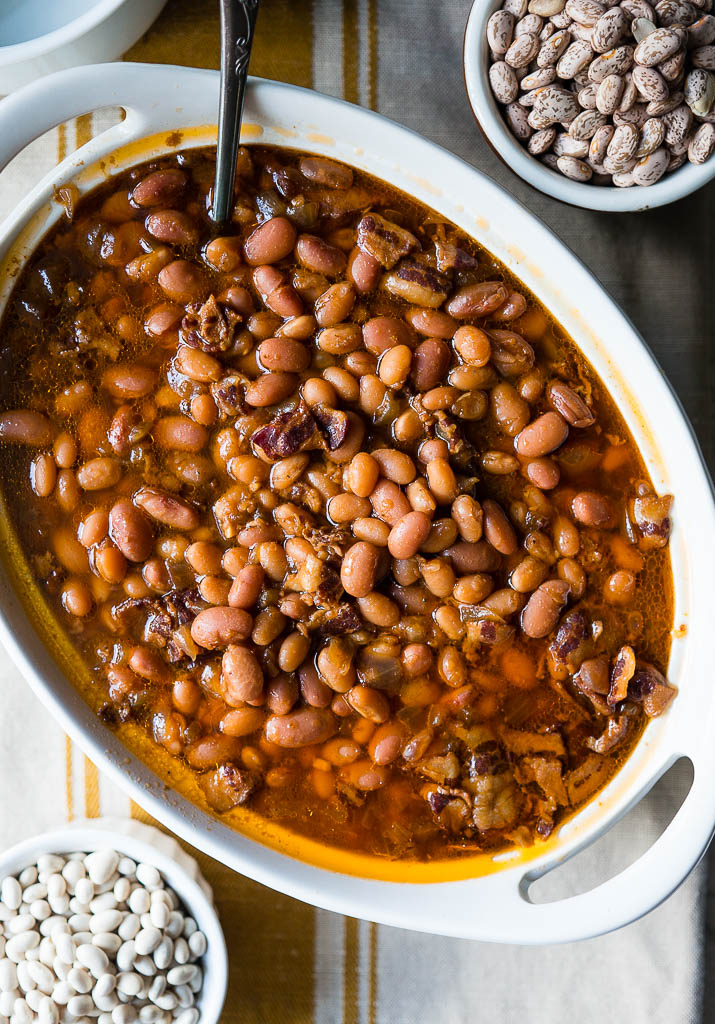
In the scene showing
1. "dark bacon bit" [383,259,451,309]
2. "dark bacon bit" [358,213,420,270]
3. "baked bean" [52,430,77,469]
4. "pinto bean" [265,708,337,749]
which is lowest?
"pinto bean" [265,708,337,749]

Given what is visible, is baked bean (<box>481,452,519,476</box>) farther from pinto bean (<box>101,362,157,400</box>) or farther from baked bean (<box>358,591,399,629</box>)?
pinto bean (<box>101,362,157,400</box>)

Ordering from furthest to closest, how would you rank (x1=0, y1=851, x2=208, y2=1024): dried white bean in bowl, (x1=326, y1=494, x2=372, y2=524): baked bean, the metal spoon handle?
1. (x1=0, y1=851, x2=208, y2=1024): dried white bean in bowl
2. (x1=326, y1=494, x2=372, y2=524): baked bean
3. the metal spoon handle

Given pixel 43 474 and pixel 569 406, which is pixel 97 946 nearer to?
pixel 43 474

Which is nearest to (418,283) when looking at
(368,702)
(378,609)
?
(378,609)

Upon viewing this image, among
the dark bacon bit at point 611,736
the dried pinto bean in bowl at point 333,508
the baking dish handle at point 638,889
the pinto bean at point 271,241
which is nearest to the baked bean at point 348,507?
the dried pinto bean in bowl at point 333,508

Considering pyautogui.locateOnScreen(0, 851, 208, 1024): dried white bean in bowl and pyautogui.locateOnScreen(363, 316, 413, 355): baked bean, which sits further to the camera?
pyautogui.locateOnScreen(0, 851, 208, 1024): dried white bean in bowl

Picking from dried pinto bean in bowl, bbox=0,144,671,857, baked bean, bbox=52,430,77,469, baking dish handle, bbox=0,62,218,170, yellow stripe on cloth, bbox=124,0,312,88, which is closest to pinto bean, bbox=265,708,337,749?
dried pinto bean in bowl, bbox=0,144,671,857

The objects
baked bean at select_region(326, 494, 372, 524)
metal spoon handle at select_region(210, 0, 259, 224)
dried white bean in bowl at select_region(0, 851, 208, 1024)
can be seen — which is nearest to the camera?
metal spoon handle at select_region(210, 0, 259, 224)

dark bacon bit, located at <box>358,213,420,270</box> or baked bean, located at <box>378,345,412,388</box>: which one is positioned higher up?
dark bacon bit, located at <box>358,213,420,270</box>
